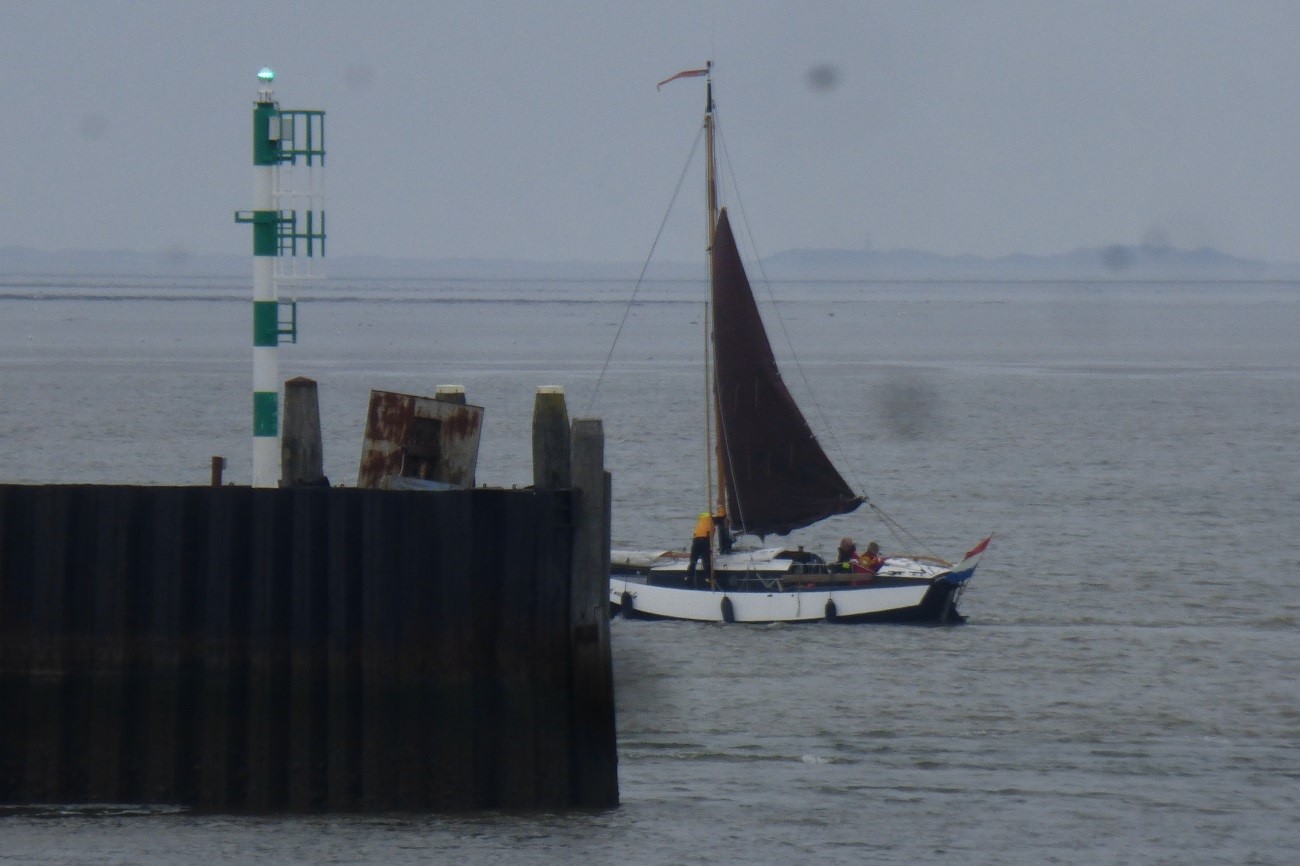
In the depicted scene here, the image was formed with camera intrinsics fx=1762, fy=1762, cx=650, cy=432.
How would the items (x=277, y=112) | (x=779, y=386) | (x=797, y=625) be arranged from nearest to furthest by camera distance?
(x=277, y=112)
(x=797, y=625)
(x=779, y=386)

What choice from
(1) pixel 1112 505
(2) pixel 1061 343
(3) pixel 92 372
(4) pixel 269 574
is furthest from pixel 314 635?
(2) pixel 1061 343


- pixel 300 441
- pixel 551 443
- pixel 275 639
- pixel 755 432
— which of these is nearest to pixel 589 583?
pixel 551 443

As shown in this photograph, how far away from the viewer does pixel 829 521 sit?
148 ft

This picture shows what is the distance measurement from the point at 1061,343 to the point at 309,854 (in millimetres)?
149365

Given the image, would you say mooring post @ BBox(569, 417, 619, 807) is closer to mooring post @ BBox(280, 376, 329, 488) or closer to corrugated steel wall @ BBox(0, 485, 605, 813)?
corrugated steel wall @ BBox(0, 485, 605, 813)

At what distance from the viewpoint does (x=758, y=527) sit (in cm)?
3291

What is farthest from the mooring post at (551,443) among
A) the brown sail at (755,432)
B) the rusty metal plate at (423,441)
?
the brown sail at (755,432)

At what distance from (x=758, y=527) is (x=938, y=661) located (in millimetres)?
6987

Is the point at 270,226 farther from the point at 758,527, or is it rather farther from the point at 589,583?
the point at 758,527

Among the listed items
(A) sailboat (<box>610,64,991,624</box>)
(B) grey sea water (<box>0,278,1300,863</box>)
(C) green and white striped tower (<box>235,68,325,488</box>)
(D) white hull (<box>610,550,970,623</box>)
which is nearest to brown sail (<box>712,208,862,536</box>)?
(A) sailboat (<box>610,64,991,624</box>)

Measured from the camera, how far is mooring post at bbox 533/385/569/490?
43.2 ft

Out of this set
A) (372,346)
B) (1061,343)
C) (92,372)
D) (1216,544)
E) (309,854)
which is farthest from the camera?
(1061,343)

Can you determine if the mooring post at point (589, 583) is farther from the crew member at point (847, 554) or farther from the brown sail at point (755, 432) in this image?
the brown sail at point (755, 432)

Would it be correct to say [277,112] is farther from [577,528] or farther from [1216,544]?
[1216,544]
